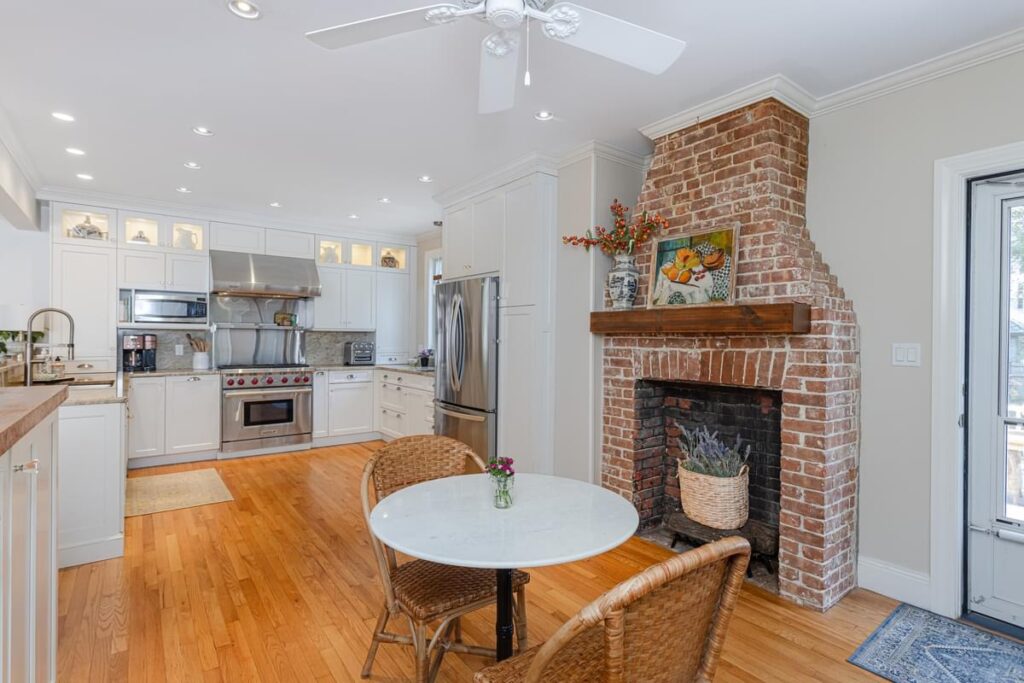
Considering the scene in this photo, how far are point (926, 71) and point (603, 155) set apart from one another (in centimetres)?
167

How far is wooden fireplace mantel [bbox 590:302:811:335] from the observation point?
240 cm

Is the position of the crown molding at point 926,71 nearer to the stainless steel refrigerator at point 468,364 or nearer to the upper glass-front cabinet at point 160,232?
the stainless steel refrigerator at point 468,364

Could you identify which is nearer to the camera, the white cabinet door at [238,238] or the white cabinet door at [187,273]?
the white cabinet door at [187,273]

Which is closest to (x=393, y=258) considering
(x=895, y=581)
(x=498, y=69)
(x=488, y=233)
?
(x=488, y=233)

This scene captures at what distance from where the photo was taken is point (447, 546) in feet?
4.46

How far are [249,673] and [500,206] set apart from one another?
320cm

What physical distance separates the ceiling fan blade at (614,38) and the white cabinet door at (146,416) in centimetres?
489

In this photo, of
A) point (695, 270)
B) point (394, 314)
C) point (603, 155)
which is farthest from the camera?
point (394, 314)

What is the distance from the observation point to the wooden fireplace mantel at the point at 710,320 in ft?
7.87

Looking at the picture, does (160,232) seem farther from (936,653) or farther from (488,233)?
→ (936,653)

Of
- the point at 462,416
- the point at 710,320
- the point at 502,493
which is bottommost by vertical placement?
the point at 462,416

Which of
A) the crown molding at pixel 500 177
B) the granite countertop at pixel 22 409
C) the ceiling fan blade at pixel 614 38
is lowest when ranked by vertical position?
the granite countertop at pixel 22 409

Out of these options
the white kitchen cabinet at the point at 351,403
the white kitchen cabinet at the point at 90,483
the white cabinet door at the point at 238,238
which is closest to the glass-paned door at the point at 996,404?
the white kitchen cabinet at the point at 90,483

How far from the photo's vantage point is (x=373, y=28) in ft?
5.06
